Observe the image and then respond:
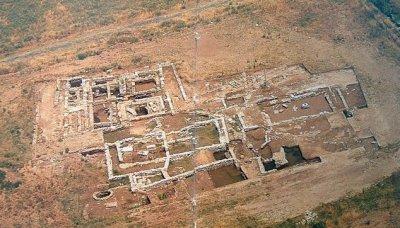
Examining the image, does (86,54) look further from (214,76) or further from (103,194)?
(103,194)

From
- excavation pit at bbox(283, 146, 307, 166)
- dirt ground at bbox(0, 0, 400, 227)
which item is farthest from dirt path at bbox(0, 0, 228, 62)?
excavation pit at bbox(283, 146, 307, 166)

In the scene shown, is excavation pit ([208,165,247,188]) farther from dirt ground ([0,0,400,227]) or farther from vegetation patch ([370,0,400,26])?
vegetation patch ([370,0,400,26])

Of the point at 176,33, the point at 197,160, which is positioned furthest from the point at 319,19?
the point at 197,160

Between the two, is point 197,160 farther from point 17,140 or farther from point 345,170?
point 17,140

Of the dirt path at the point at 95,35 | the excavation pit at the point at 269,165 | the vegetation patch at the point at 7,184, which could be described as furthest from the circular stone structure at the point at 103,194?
the dirt path at the point at 95,35

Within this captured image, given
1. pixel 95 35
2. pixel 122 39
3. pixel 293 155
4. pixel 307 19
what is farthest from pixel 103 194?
pixel 307 19

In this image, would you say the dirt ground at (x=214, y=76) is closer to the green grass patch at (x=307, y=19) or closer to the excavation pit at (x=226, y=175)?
the green grass patch at (x=307, y=19)

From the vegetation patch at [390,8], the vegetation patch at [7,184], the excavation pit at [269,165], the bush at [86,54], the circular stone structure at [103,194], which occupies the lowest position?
the excavation pit at [269,165]
